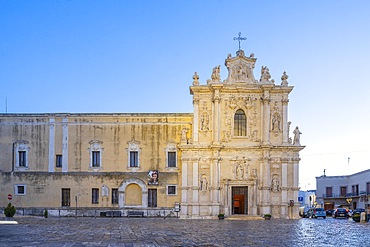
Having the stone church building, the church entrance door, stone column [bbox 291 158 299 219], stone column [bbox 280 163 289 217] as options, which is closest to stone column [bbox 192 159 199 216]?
the stone church building

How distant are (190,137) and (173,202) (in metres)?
5.54

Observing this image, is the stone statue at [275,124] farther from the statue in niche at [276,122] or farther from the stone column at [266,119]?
the stone column at [266,119]

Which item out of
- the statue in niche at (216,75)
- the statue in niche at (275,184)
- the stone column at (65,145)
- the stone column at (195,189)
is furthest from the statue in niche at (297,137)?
the stone column at (65,145)

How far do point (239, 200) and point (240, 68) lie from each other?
1076 centimetres

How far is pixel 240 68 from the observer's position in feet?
142

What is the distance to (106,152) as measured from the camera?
44.1m

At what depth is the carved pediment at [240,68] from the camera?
43.3m

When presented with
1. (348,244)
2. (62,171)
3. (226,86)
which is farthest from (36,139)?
(348,244)

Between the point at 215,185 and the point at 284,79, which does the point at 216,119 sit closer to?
the point at 215,185

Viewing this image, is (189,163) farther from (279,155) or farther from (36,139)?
(36,139)

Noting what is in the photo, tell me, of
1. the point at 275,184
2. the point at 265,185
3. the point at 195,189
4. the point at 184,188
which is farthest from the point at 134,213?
the point at 275,184

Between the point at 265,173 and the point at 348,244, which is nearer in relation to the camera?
the point at 348,244

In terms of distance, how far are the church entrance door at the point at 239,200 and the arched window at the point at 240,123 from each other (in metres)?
4.45

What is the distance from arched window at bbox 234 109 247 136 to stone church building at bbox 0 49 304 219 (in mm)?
82
